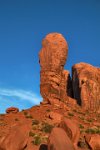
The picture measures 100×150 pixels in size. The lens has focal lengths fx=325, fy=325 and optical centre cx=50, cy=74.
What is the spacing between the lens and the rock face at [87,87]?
57.4 m

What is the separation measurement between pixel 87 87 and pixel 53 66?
779cm

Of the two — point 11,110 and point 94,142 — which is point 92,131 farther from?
point 11,110

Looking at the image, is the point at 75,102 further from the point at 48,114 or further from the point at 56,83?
the point at 48,114

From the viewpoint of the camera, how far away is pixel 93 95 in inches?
2287

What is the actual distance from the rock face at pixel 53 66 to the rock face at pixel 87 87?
12.3 ft

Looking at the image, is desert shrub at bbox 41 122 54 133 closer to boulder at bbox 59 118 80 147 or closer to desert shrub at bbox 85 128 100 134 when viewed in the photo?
desert shrub at bbox 85 128 100 134

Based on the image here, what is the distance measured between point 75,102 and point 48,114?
41.8ft

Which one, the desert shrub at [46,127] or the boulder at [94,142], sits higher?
the desert shrub at [46,127]

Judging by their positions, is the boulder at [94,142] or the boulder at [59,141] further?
the boulder at [94,142]

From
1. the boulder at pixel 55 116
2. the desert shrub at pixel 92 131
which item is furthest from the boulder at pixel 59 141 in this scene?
the boulder at pixel 55 116

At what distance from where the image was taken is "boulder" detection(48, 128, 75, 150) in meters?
22.1

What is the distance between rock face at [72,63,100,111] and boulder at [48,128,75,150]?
3341 cm

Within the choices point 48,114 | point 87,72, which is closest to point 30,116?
point 48,114

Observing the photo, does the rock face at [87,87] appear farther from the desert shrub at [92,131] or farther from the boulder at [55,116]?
the desert shrub at [92,131]
